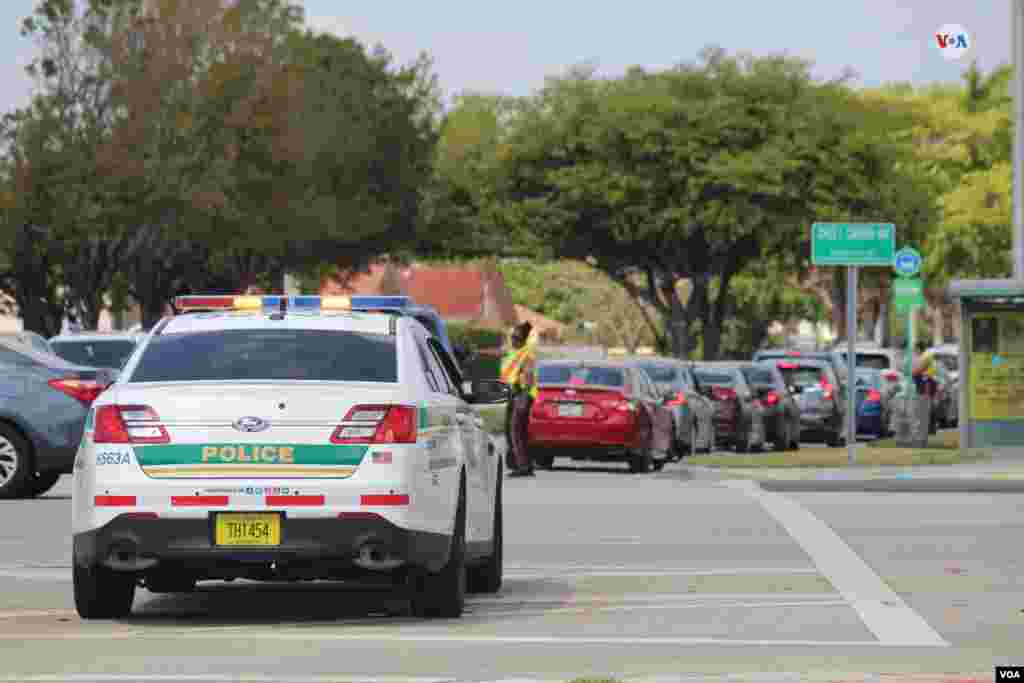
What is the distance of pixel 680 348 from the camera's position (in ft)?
237

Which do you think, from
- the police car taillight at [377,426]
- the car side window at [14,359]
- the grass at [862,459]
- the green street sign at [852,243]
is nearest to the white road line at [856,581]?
the police car taillight at [377,426]

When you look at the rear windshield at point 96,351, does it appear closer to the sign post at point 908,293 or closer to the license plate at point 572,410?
the license plate at point 572,410

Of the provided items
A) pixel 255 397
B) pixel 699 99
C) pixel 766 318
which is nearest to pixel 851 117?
pixel 699 99

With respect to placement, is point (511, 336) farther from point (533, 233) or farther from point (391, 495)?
point (533, 233)

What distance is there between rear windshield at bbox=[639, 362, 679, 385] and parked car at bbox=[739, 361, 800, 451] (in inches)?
111

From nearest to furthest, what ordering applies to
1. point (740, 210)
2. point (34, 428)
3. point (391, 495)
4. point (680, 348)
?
1. point (391, 495)
2. point (34, 428)
3. point (740, 210)
4. point (680, 348)

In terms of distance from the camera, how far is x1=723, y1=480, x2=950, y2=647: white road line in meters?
12.3

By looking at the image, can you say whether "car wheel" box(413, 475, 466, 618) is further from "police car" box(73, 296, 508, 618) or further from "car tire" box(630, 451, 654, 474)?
"car tire" box(630, 451, 654, 474)

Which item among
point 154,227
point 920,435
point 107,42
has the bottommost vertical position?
point 920,435

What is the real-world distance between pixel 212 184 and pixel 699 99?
1576 centimetres

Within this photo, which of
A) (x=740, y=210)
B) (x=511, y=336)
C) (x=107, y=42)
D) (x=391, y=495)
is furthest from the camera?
(x=740, y=210)

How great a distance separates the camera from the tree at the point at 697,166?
67.8 m

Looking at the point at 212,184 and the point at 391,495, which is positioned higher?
the point at 212,184

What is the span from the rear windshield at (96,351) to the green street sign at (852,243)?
10267 millimetres
